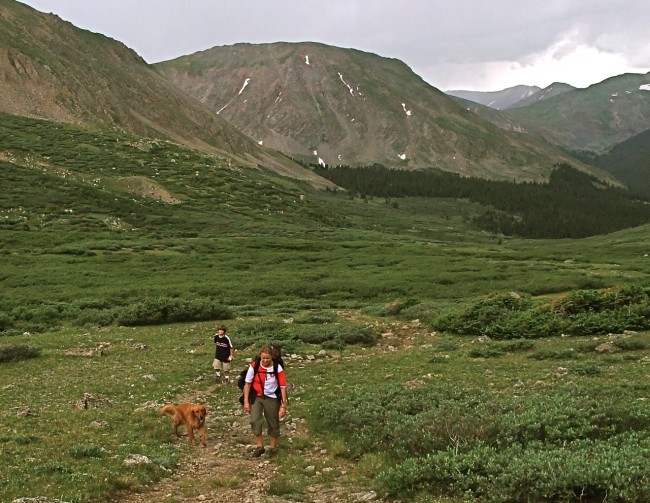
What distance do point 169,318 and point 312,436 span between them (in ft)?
75.6

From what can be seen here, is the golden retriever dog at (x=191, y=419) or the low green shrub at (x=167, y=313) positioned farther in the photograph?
the low green shrub at (x=167, y=313)

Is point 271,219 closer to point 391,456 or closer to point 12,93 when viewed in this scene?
point 12,93

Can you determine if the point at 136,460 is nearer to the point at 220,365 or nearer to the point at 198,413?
the point at 198,413

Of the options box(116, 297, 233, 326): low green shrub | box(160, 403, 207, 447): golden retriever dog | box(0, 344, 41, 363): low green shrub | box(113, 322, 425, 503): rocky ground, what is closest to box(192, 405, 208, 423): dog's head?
box(160, 403, 207, 447): golden retriever dog

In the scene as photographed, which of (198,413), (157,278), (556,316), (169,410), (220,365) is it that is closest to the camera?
(198,413)

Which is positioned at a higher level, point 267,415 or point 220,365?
point 267,415

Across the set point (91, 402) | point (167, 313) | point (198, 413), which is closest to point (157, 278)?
point (167, 313)

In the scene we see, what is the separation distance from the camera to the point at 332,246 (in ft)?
276

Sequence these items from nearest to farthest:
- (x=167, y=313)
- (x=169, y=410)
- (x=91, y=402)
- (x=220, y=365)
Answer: (x=169, y=410) < (x=91, y=402) < (x=220, y=365) < (x=167, y=313)

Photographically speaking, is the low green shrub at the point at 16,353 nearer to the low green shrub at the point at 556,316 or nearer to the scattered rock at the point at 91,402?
the scattered rock at the point at 91,402

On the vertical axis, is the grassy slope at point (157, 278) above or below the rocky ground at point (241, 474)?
above

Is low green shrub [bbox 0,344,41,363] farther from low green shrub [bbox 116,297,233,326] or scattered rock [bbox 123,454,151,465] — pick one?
scattered rock [bbox 123,454,151,465]

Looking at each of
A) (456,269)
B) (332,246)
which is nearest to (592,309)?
(456,269)

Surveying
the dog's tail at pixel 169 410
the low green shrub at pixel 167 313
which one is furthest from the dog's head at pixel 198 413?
the low green shrub at pixel 167 313
